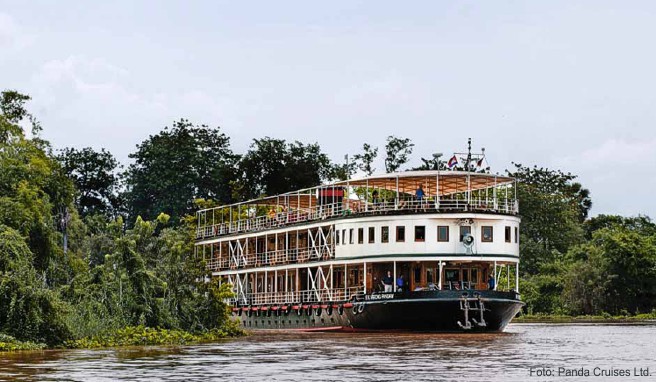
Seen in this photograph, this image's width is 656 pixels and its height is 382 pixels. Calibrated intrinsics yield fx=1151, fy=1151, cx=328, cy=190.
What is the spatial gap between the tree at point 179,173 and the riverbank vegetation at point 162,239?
14 cm

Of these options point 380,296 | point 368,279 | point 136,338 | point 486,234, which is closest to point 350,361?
point 136,338

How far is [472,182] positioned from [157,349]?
20.3 meters

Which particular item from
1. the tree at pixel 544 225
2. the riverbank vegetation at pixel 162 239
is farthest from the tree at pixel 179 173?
the tree at pixel 544 225

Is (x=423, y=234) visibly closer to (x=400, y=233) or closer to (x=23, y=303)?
(x=400, y=233)

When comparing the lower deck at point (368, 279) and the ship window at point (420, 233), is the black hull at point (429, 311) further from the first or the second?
the ship window at point (420, 233)

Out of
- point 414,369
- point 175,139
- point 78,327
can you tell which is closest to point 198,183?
point 175,139

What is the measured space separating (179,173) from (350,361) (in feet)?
249

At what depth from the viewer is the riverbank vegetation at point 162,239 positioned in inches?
1432

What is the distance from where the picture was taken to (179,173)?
103188 mm

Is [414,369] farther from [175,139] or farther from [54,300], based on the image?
[175,139]

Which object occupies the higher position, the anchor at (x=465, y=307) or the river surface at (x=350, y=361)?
the anchor at (x=465, y=307)

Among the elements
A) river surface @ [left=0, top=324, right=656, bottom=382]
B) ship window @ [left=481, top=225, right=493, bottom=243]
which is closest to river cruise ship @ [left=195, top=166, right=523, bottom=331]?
ship window @ [left=481, top=225, right=493, bottom=243]

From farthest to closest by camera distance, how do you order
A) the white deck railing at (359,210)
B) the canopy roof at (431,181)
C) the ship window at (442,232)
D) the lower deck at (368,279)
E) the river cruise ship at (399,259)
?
the lower deck at (368,279)
the canopy roof at (431,181)
the white deck railing at (359,210)
the ship window at (442,232)
the river cruise ship at (399,259)

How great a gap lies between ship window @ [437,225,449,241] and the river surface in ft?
28.2
